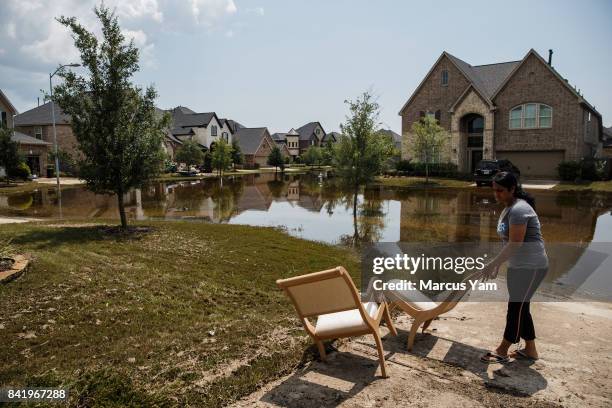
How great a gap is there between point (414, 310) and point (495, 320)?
1547 mm

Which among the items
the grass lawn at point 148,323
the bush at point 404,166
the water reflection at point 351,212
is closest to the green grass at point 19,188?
the water reflection at point 351,212

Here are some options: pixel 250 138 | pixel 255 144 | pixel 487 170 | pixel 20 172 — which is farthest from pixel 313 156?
pixel 20 172

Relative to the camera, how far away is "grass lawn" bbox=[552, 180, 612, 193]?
3234 centimetres

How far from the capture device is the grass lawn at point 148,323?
4.20 metres

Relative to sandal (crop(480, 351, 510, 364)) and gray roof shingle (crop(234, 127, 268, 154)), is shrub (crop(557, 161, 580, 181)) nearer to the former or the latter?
sandal (crop(480, 351, 510, 364))

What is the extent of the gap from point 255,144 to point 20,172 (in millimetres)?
47069

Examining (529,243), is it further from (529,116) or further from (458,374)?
(529,116)

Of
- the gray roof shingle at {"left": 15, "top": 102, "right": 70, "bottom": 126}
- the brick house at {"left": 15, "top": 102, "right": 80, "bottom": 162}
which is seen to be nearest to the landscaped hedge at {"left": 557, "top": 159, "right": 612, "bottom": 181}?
the brick house at {"left": 15, "top": 102, "right": 80, "bottom": 162}

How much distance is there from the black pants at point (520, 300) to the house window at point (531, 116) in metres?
39.9

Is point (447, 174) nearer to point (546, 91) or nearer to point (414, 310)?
point (546, 91)

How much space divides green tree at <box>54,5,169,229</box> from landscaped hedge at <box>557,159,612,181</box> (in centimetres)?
3549

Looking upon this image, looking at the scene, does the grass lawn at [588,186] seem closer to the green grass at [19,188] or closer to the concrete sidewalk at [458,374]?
the concrete sidewalk at [458,374]

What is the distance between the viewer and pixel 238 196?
95.7 ft

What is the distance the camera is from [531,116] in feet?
131
